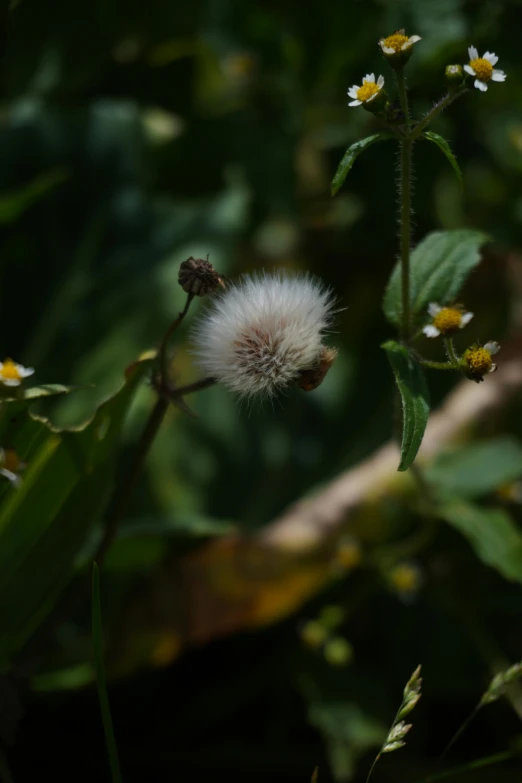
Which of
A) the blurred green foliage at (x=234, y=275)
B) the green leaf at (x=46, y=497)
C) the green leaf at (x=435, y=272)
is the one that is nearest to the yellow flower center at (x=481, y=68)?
the green leaf at (x=435, y=272)

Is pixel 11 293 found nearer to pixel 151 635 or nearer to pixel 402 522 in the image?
pixel 151 635

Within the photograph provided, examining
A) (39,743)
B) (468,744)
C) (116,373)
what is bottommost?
(468,744)

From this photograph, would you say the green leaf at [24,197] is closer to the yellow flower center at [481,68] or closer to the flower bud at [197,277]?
the flower bud at [197,277]

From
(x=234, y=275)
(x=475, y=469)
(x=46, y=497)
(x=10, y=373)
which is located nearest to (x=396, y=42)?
(x=10, y=373)

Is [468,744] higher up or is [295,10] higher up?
[295,10]

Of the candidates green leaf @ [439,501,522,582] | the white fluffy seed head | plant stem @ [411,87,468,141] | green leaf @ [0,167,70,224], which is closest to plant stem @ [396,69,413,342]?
plant stem @ [411,87,468,141]

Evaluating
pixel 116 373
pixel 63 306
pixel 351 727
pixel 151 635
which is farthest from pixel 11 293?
pixel 351 727

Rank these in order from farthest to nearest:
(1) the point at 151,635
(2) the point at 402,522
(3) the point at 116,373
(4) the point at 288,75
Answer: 1. (4) the point at 288,75
2. (3) the point at 116,373
3. (2) the point at 402,522
4. (1) the point at 151,635

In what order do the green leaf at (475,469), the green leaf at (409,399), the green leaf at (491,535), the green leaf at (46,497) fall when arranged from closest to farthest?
the green leaf at (409,399) < the green leaf at (46,497) < the green leaf at (491,535) < the green leaf at (475,469)
